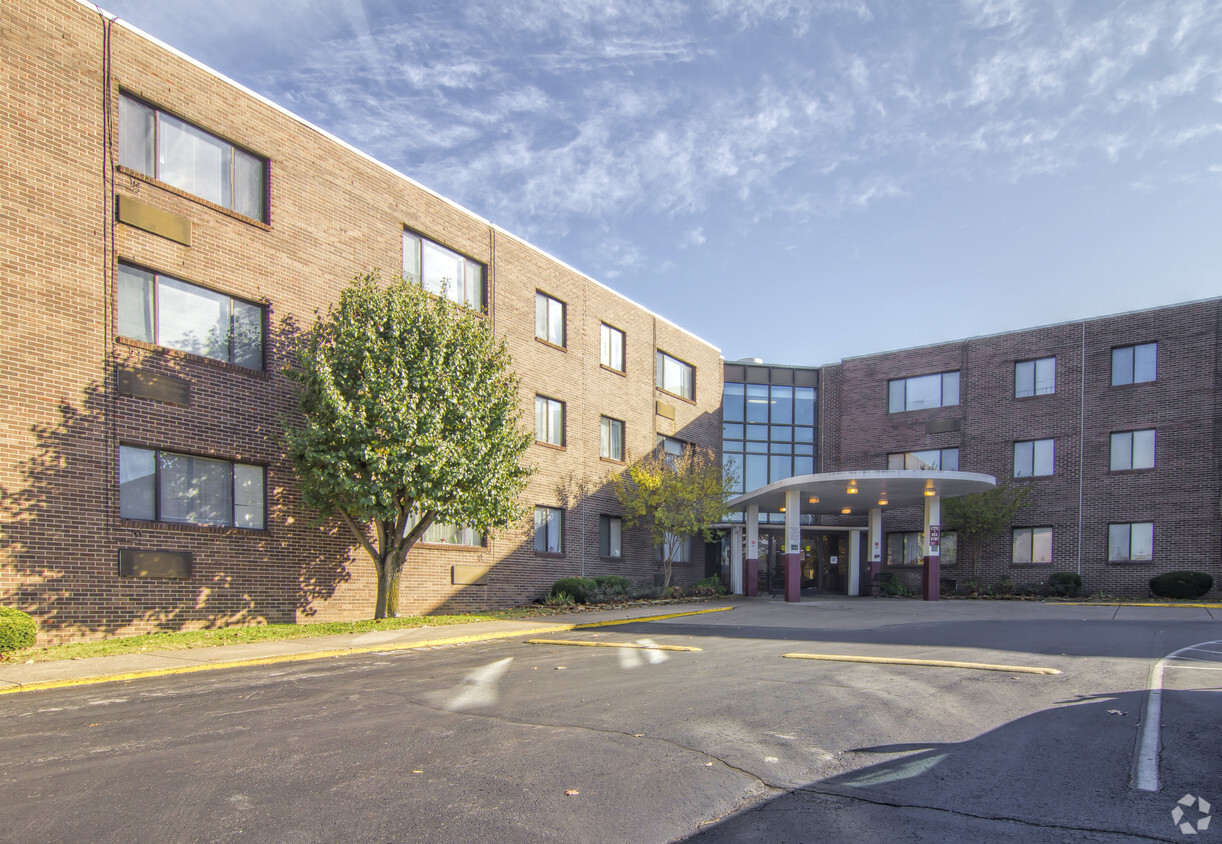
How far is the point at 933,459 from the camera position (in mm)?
35344

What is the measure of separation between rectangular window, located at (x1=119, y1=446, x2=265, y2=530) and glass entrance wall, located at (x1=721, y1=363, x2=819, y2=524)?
80.3 feet

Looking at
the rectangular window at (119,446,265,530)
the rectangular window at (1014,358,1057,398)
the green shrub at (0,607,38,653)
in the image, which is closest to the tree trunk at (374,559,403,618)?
the rectangular window at (119,446,265,530)

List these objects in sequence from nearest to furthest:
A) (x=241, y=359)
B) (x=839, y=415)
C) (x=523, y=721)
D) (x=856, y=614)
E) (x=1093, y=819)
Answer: (x=1093, y=819), (x=523, y=721), (x=241, y=359), (x=856, y=614), (x=839, y=415)

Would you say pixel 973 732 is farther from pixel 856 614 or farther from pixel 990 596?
pixel 990 596

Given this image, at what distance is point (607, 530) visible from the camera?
2917 centimetres

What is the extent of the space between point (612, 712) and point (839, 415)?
3258 cm

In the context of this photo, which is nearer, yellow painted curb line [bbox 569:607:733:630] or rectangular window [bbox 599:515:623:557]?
yellow painted curb line [bbox 569:607:733:630]

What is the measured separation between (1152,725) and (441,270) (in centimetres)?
1940

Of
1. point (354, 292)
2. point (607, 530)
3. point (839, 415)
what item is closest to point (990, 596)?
point (839, 415)

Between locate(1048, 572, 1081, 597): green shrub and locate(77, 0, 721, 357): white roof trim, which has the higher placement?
locate(77, 0, 721, 357): white roof trim

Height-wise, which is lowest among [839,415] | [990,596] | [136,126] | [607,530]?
[990,596]

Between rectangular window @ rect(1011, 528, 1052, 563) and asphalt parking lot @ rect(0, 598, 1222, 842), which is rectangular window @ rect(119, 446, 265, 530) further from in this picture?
rectangular window @ rect(1011, 528, 1052, 563)

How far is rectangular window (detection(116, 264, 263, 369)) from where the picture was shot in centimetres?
1576

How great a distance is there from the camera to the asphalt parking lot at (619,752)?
4773 mm
